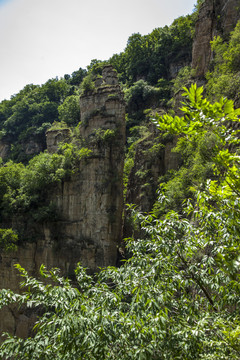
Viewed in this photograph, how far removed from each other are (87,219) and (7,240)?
555 centimetres

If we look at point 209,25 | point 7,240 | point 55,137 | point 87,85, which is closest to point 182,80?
point 209,25

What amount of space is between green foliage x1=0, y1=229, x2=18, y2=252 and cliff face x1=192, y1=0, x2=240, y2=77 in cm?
1747

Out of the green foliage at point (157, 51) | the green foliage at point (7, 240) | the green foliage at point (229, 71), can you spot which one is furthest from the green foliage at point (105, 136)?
the green foliage at point (157, 51)

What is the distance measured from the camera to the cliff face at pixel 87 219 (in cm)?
1717

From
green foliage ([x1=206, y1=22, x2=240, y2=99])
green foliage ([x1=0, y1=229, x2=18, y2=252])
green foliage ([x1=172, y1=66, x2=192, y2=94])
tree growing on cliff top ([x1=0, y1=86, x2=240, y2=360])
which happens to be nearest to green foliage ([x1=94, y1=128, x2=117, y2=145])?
green foliage ([x1=172, y1=66, x2=192, y2=94])

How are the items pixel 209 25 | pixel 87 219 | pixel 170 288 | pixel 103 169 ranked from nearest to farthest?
A: pixel 170 288 < pixel 87 219 < pixel 103 169 < pixel 209 25

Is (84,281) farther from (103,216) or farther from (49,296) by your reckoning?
(103,216)

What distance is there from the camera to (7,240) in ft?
55.3

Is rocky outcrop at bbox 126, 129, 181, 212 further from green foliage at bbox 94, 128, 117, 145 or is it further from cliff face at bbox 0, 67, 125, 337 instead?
green foliage at bbox 94, 128, 117, 145

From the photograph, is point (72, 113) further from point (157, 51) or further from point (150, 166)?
point (150, 166)

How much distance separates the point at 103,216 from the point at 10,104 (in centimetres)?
3586

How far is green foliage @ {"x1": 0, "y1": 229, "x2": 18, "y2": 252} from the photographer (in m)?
16.6

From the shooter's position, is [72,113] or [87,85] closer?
[87,85]

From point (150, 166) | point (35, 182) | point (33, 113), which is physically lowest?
point (35, 182)
